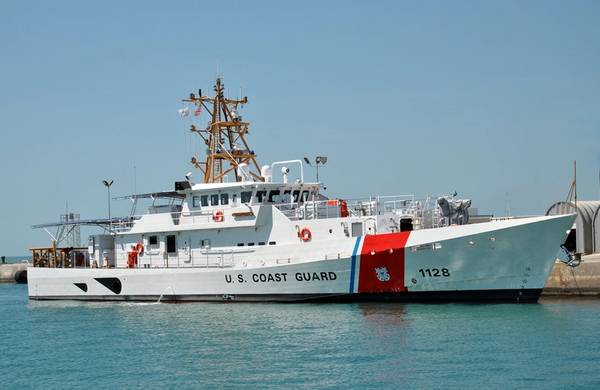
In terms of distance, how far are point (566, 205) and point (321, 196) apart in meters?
11.6

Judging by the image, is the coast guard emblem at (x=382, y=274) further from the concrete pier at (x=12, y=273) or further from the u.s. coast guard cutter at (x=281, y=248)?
the concrete pier at (x=12, y=273)

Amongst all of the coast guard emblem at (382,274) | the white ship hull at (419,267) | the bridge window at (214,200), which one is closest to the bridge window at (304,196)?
the bridge window at (214,200)

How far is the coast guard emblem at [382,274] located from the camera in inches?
1030

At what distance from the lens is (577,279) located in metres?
29.7

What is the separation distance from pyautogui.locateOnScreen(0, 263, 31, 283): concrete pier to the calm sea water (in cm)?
3979

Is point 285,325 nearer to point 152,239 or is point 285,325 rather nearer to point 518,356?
point 518,356

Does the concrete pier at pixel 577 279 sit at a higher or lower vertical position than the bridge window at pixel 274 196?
lower

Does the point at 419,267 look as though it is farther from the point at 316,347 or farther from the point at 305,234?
the point at 316,347

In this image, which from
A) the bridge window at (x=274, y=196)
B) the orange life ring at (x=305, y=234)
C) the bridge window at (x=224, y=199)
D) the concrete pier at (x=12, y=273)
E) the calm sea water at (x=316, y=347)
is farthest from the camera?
the concrete pier at (x=12, y=273)

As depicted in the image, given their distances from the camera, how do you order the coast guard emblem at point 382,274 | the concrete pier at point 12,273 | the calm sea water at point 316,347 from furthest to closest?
the concrete pier at point 12,273
the coast guard emblem at point 382,274
the calm sea water at point 316,347

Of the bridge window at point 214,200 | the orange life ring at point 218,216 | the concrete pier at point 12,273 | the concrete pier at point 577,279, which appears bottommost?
the concrete pier at point 12,273

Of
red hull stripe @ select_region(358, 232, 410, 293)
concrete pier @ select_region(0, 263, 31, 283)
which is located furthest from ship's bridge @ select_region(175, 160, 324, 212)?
concrete pier @ select_region(0, 263, 31, 283)

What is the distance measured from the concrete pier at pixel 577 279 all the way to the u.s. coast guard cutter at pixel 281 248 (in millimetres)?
4827

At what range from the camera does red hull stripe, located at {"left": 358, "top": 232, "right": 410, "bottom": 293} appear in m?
25.9
